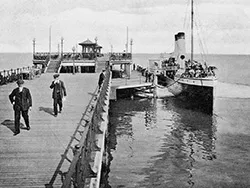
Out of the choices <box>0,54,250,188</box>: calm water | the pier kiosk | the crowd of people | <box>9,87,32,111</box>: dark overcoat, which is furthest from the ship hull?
<box>9,87,32,111</box>: dark overcoat

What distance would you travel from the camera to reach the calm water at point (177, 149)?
14.4 m

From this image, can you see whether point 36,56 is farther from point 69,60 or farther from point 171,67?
point 171,67

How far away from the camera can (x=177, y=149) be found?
61.8 ft

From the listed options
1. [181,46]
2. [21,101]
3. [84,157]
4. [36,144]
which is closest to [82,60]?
[181,46]

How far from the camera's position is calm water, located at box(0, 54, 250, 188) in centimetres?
1440

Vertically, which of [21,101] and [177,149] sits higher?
[21,101]

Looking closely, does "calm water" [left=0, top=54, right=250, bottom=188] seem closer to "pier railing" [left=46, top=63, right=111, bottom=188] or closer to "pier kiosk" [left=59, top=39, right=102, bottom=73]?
"pier railing" [left=46, top=63, right=111, bottom=188]

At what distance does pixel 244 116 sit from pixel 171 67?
23662mm

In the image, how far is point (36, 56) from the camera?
49.2m

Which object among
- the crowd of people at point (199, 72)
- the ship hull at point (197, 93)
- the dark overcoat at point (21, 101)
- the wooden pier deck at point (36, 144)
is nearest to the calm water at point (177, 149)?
the ship hull at point (197, 93)

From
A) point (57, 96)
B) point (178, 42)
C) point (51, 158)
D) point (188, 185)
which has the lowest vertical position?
point (188, 185)

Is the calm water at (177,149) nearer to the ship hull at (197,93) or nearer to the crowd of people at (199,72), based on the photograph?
the ship hull at (197,93)

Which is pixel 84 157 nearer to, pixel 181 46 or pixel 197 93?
pixel 197 93

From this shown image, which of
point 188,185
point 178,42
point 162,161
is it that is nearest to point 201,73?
point 178,42
